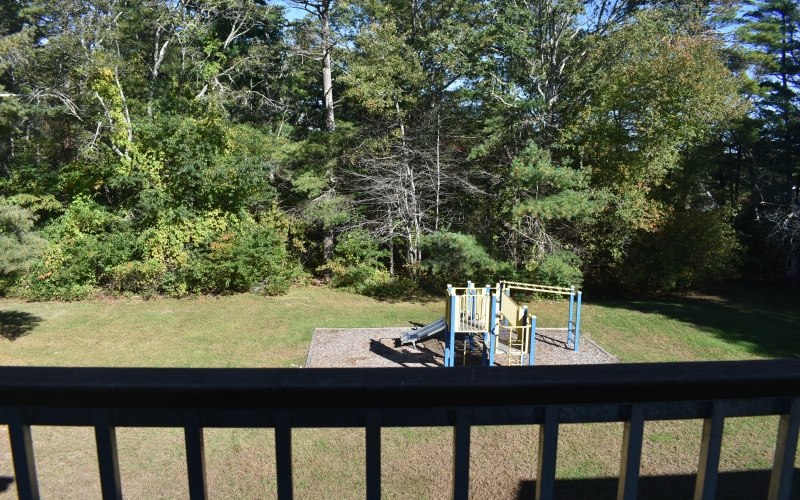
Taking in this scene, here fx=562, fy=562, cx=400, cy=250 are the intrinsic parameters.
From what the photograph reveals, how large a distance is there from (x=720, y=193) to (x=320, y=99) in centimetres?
1615

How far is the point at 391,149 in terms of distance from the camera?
18.3 metres

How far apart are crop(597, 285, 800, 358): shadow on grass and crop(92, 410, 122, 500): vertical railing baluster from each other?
39.7 feet

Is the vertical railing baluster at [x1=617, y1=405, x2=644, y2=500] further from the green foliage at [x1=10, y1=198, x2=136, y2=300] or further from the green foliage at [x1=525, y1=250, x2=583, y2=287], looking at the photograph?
the green foliage at [x1=10, y1=198, x2=136, y2=300]

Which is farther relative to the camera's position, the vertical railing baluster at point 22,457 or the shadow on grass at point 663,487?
the shadow on grass at point 663,487

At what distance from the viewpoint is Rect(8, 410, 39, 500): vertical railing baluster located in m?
1.16

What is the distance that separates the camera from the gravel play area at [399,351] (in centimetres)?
1021

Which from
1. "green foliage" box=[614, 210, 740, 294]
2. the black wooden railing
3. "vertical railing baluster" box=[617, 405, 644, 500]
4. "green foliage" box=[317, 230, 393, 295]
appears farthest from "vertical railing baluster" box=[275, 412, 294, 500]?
"green foliage" box=[614, 210, 740, 294]

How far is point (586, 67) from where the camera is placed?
16.4m

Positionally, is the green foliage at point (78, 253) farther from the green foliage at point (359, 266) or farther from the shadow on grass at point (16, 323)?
the green foliage at point (359, 266)

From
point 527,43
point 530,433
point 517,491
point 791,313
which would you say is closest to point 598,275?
point 791,313

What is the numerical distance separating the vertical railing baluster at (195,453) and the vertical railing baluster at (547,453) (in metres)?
0.70

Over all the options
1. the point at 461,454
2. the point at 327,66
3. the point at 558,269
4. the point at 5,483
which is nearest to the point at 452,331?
the point at 558,269

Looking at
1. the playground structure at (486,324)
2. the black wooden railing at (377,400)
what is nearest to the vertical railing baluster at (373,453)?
the black wooden railing at (377,400)

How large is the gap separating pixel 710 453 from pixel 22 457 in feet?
4.88
